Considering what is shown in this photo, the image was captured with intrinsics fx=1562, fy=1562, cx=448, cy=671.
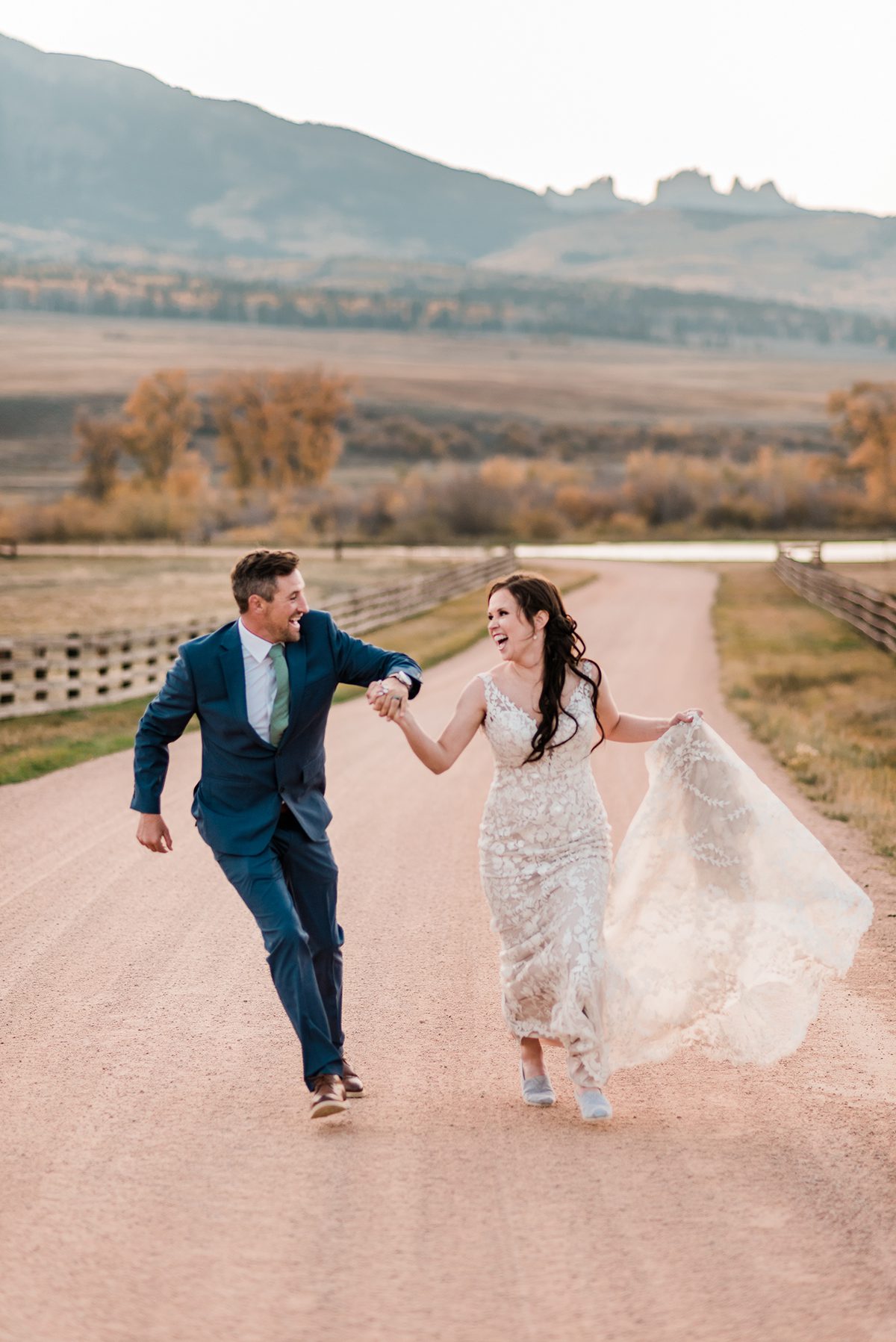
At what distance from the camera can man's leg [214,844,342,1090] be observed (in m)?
5.20

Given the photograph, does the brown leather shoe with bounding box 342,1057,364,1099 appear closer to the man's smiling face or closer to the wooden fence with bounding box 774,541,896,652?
the man's smiling face

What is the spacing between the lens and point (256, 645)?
17.3ft

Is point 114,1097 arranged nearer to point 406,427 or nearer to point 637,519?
point 637,519

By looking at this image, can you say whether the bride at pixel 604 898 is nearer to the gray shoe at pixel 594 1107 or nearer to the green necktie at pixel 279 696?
the gray shoe at pixel 594 1107

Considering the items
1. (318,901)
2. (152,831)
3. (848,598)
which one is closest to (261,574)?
(152,831)

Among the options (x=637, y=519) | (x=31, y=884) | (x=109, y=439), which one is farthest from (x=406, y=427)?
(x=31, y=884)

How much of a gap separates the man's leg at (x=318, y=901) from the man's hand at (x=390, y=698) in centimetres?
52

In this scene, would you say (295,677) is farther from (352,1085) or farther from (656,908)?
(656,908)

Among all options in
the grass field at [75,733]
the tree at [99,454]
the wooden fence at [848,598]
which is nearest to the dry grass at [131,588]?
the grass field at [75,733]

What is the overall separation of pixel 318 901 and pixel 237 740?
647 millimetres

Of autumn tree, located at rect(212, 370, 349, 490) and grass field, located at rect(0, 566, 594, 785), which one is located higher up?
grass field, located at rect(0, 566, 594, 785)

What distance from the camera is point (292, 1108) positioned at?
530 centimetres

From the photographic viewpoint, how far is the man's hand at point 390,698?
5.16 m

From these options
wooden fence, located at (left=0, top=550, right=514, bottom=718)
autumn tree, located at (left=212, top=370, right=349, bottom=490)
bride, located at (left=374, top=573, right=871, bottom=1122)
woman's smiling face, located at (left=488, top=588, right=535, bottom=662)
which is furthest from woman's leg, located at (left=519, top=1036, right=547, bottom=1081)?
autumn tree, located at (left=212, top=370, right=349, bottom=490)
